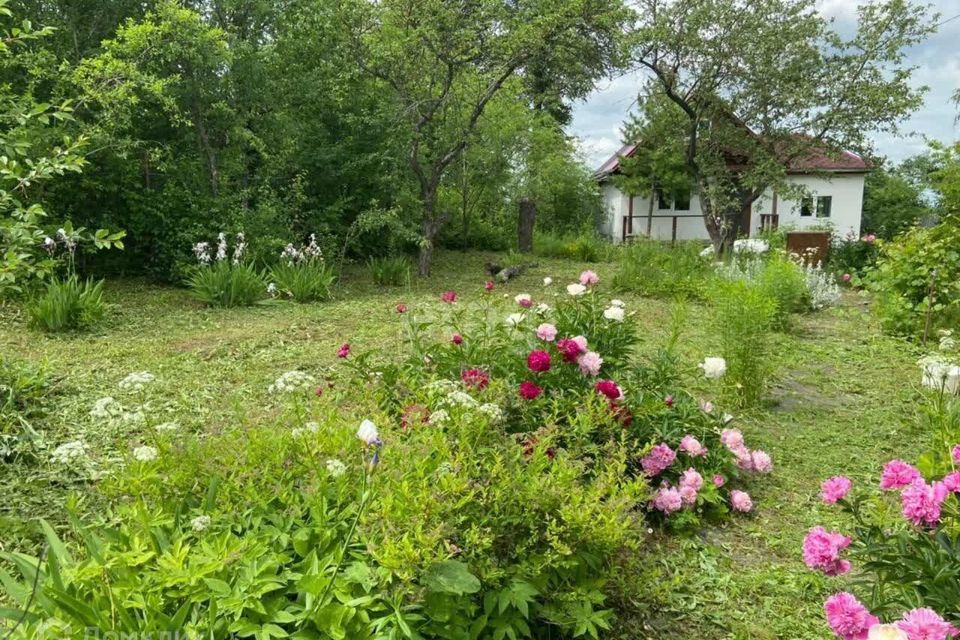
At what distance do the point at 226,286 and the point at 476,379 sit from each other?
5.05 metres

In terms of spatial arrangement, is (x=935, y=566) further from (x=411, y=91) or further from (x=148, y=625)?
(x=411, y=91)

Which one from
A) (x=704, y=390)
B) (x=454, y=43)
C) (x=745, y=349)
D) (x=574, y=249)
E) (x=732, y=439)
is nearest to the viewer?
(x=732, y=439)

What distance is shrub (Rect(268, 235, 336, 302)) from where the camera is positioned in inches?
270

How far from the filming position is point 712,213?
1215 cm

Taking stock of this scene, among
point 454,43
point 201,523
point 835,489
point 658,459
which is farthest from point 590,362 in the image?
point 454,43

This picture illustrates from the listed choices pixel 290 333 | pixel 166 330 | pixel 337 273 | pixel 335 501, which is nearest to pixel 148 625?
pixel 335 501

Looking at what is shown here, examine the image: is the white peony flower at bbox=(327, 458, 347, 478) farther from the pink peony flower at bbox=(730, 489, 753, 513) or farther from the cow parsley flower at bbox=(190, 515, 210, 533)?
the pink peony flower at bbox=(730, 489, 753, 513)

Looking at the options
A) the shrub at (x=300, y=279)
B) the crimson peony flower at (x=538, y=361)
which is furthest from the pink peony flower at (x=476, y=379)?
the shrub at (x=300, y=279)

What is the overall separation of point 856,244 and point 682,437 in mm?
11382

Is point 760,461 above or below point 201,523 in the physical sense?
below

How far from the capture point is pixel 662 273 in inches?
325

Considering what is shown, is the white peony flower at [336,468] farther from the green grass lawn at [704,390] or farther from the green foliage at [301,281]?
the green foliage at [301,281]

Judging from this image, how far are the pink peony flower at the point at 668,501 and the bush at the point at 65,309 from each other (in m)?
4.75

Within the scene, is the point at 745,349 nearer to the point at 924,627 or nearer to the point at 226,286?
the point at 924,627
